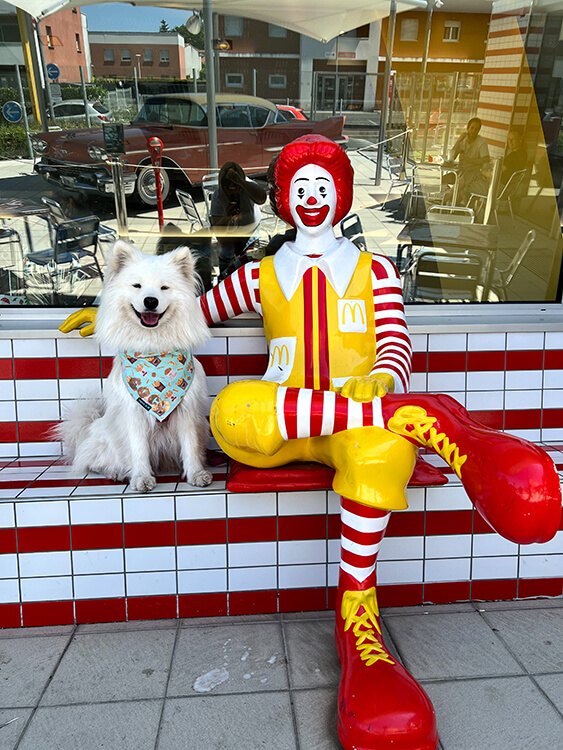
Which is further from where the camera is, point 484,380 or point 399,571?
point 484,380

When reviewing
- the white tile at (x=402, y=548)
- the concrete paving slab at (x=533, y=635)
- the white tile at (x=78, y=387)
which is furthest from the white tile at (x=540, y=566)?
the white tile at (x=78, y=387)

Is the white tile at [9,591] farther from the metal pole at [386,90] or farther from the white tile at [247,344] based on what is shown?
the metal pole at [386,90]

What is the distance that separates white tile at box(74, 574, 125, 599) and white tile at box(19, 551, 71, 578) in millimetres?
67

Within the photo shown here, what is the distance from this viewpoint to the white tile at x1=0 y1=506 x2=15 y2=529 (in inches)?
90.4

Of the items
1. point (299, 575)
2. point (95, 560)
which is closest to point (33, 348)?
point (95, 560)

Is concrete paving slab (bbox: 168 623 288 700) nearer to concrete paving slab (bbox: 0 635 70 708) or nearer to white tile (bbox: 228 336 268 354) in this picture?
concrete paving slab (bbox: 0 635 70 708)

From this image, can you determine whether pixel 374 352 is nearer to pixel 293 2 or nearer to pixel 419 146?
pixel 419 146

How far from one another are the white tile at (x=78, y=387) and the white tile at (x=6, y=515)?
0.66 m

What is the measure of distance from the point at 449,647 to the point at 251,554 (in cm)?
79

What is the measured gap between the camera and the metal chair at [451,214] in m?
3.90

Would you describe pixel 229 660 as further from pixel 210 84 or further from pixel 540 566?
pixel 210 84

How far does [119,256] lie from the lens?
2221 millimetres

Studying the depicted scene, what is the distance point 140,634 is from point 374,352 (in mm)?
1361

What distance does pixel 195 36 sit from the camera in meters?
3.63
